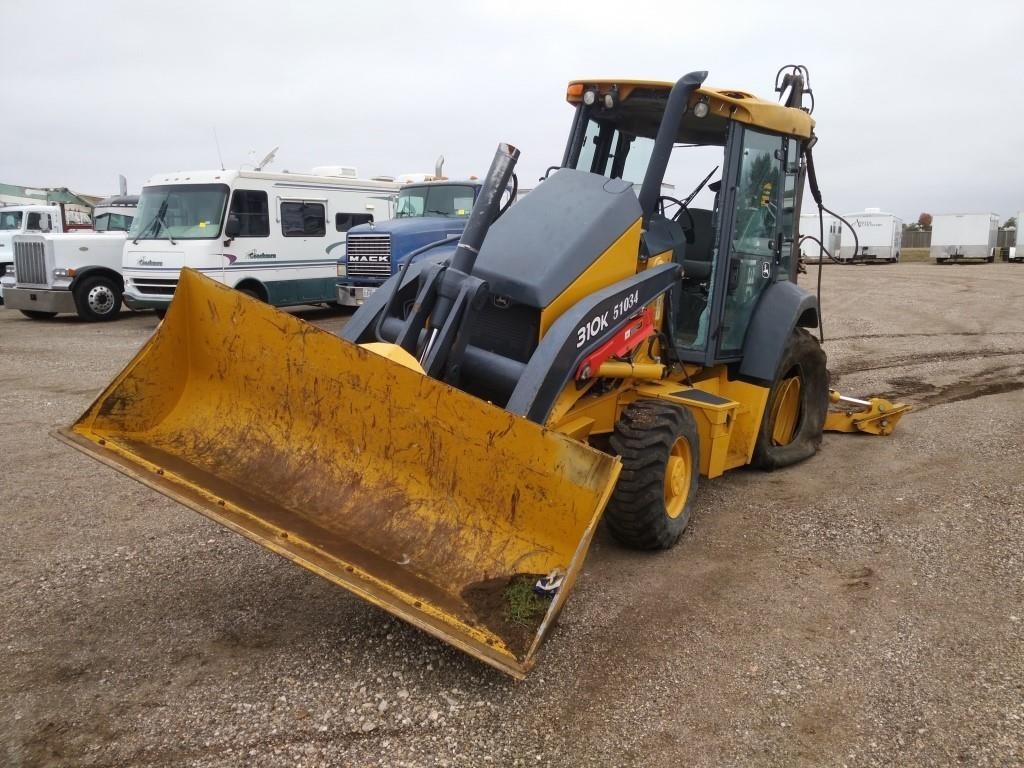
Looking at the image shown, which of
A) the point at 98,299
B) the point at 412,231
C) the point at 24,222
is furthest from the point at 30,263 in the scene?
the point at 412,231

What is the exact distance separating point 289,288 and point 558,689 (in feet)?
38.8

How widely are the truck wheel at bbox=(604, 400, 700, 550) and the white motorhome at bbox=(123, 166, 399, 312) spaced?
982 centimetres

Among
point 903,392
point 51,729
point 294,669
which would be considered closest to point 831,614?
point 294,669

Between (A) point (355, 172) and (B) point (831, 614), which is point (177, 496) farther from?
(A) point (355, 172)

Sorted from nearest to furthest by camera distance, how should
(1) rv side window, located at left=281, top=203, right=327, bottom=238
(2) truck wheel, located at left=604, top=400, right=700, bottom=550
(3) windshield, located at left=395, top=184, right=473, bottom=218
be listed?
(2) truck wheel, located at left=604, top=400, right=700, bottom=550, (3) windshield, located at left=395, top=184, right=473, bottom=218, (1) rv side window, located at left=281, top=203, right=327, bottom=238

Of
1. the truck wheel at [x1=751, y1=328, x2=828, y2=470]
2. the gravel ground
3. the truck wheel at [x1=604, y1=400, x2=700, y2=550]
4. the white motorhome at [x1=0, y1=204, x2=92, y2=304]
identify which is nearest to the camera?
the gravel ground

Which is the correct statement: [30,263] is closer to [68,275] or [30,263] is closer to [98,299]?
[68,275]

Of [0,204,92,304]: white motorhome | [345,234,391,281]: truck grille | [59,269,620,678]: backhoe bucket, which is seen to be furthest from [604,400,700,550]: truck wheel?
[0,204,92,304]: white motorhome

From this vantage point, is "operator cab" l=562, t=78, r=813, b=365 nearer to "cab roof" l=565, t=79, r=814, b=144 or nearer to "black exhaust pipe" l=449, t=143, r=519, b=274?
"cab roof" l=565, t=79, r=814, b=144

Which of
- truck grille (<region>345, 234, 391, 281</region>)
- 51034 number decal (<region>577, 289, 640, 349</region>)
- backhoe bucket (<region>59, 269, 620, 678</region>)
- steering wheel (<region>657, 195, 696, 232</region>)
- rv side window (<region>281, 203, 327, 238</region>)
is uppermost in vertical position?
rv side window (<region>281, 203, 327, 238</region>)

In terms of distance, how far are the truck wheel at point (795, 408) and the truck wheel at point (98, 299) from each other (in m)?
13.0

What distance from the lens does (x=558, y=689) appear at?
3.06 m

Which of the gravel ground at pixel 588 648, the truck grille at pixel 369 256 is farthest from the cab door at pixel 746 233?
the truck grille at pixel 369 256

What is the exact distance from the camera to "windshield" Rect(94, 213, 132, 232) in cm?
1853
